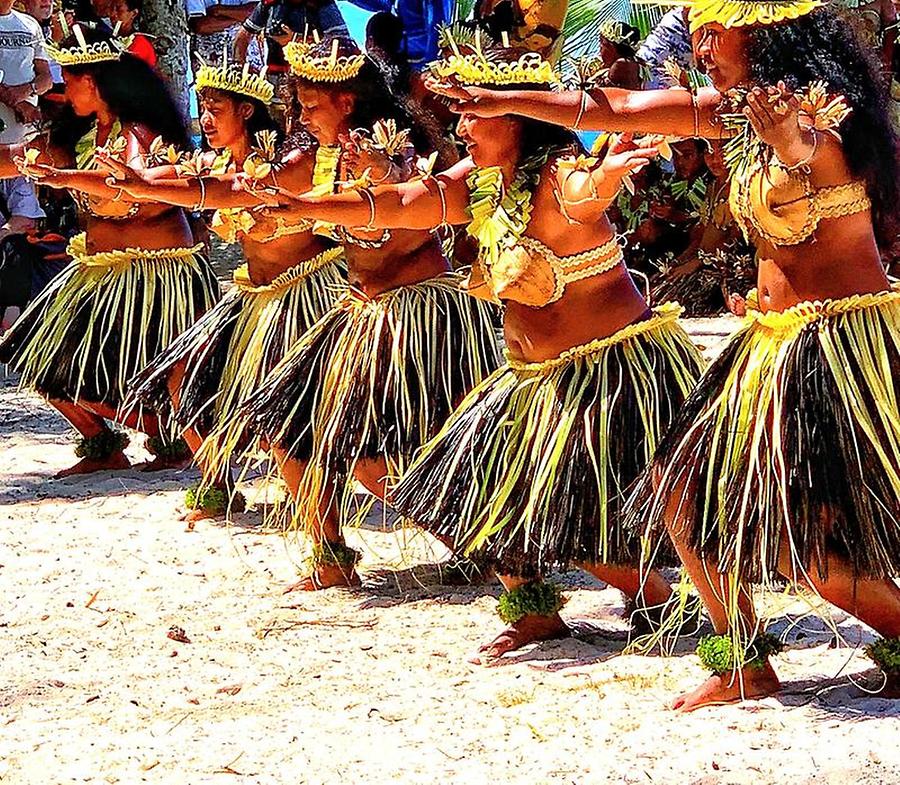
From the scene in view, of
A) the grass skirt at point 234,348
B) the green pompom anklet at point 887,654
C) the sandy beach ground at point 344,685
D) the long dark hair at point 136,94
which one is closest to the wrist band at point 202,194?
the grass skirt at point 234,348

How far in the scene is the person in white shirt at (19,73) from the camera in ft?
18.5

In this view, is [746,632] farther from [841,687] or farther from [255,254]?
[255,254]

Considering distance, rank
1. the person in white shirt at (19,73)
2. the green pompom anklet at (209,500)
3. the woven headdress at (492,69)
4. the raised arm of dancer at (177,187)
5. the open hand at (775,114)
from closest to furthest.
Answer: the open hand at (775,114), the woven headdress at (492,69), the raised arm of dancer at (177,187), the green pompom anklet at (209,500), the person in white shirt at (19,73)

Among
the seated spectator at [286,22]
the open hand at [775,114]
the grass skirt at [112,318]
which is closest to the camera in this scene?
the open hand at [775,114]

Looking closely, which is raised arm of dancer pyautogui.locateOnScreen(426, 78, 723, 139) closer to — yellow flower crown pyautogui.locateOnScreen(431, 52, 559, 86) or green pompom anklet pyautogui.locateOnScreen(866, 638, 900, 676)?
yellow flower crown pyautogui.locateOnScreen(431, 52, 559, 86)

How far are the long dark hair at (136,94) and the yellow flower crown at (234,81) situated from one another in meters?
0.53

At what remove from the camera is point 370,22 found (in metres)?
6.11

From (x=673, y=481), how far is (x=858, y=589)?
39 centimetres

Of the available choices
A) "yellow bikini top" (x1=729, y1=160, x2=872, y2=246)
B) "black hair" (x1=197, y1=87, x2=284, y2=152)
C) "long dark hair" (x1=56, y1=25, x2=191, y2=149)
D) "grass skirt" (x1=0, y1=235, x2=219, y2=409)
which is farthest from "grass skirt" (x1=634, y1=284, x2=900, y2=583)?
"long dark hair" (x1=56, y1=25, x2=191, y2=149)

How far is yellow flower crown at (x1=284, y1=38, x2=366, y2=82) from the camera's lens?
4055mm

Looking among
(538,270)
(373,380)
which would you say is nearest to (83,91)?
(373,380)

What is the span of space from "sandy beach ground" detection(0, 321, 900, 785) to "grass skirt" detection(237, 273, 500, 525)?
0.40 meters

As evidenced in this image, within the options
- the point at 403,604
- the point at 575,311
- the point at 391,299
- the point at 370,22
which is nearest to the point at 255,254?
the point at 391,299

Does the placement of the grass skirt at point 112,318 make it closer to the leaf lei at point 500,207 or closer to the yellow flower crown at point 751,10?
the leaf lei at point 500,207
